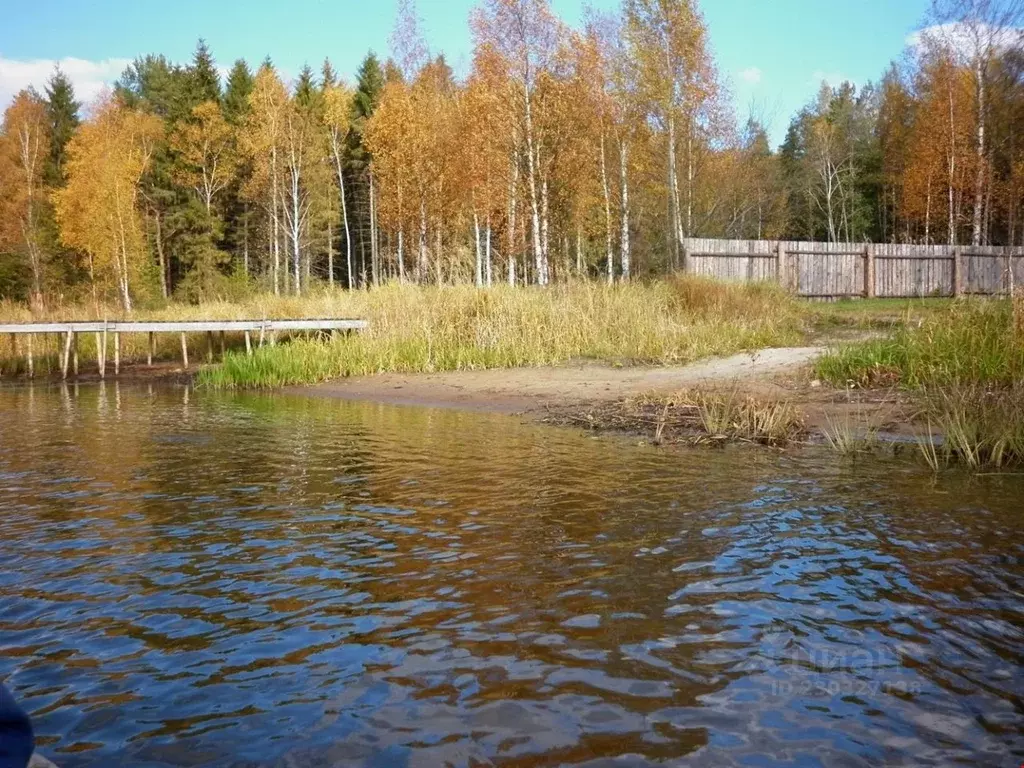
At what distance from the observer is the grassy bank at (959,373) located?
25.8 ft

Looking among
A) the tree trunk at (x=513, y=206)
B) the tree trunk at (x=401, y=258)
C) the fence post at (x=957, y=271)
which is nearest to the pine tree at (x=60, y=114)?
the tree trunk at (x=401, y=258)

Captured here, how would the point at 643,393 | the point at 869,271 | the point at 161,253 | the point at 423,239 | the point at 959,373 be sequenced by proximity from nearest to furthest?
1. the point at 959,373
2. the point at 643,393
3. the point at 869,271
4. the point at 423,239
5. the point at 161,253

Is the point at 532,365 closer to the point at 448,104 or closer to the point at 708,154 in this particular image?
the point at 708,154

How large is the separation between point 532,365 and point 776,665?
44.4 ft

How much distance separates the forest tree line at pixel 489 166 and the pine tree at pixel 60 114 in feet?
0.39

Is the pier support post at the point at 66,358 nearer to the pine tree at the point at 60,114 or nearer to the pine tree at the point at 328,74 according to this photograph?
the pine tree at the point at 60,114

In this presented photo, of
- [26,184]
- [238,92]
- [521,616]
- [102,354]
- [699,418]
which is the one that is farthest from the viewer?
[238,92]

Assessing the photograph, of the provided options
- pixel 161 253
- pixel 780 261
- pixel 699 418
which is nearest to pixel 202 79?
pixel 161 253

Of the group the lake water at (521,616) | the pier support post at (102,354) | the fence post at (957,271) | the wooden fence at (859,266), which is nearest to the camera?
the lake water at (521,616)

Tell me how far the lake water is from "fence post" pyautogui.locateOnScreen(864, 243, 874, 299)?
19.4 metres

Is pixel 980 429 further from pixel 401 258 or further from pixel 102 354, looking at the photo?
pixel 401 258

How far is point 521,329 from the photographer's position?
18.0m

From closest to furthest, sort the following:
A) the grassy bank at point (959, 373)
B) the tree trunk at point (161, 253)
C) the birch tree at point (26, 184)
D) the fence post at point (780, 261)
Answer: the grassy bank at point (959, 373)
the fence post at point (780, 261)
the birch tree at point (26, 184)
the tree trunk at point (161, 253)

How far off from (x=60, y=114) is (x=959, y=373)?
159 ft
